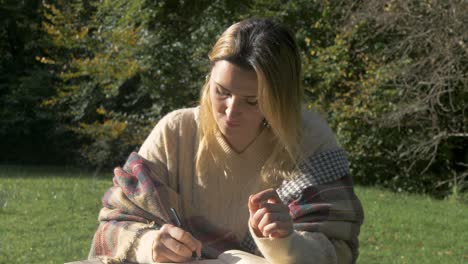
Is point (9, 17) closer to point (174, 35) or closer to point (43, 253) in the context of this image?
point (174, 35)

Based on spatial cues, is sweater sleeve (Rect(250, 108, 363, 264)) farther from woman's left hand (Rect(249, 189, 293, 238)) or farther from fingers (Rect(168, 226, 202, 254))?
fingers (Rect(168, 226, 202, 254))

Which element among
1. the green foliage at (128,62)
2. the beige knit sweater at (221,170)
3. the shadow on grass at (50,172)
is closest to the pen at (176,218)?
the beige knit sweater at (221,170)

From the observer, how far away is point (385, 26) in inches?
394

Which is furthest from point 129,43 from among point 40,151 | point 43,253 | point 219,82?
point 219,82

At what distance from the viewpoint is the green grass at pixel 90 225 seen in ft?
19.9

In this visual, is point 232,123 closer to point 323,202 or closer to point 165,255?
point 323,202

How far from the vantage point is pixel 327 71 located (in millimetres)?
10977

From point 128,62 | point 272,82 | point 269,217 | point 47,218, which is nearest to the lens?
point 269,217

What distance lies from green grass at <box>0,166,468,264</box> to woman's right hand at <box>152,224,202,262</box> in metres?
3.59

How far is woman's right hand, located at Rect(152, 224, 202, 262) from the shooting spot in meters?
2.19

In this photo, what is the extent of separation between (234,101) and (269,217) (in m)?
0.49

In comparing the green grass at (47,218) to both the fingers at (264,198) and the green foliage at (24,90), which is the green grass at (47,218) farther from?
the green foliage at (24,90)

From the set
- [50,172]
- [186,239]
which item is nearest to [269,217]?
[186,239]

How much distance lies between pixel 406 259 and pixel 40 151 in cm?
1021
